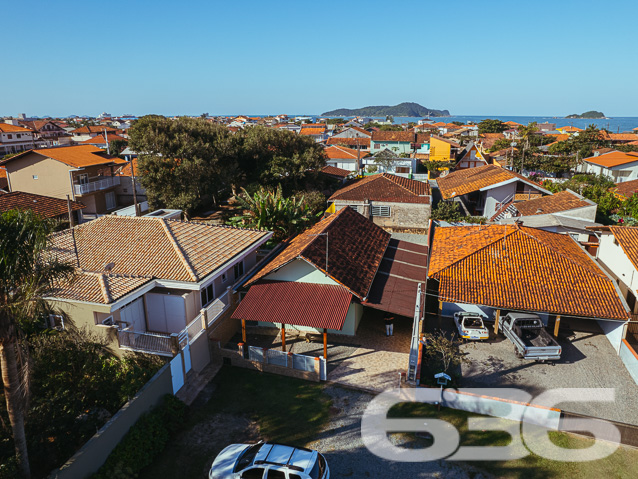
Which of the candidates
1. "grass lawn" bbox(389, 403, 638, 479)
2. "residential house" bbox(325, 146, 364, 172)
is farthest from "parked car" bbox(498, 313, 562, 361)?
"residential house" bbox(325, 146, 364, 172)

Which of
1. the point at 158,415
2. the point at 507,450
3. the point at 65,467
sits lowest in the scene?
the point at 507,450

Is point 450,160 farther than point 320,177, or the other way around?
point 450,160

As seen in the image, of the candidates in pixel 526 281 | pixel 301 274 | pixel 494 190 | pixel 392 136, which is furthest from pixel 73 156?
pixel 392 136

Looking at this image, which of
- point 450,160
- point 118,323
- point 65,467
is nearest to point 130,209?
point 118,323

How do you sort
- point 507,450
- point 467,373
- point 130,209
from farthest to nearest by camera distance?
point 130,209 < point 467,373 < point 507,450

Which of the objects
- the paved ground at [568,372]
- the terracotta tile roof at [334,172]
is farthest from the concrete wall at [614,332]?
the terracotta tile roof at [334,172]

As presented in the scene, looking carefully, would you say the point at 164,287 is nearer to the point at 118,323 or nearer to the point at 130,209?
the point at 118,323

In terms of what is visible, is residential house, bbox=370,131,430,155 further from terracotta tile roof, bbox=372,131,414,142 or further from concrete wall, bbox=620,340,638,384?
concrete wall, bbox=620,340,638,384
